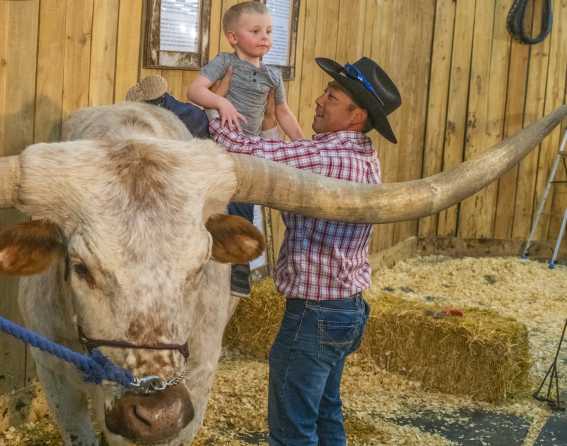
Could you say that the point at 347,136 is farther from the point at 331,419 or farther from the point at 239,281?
the point at 331,419

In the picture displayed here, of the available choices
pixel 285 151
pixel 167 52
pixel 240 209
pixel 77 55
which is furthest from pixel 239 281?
pixel 167 52

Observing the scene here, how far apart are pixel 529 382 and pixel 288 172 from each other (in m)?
3.18

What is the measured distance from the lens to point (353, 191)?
122 inches

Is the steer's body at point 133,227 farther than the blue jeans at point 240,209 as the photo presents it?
No

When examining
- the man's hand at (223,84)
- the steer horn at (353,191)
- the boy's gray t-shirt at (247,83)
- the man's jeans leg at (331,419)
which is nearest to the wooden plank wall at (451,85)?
the boy's gray t-shirt at (247,83)

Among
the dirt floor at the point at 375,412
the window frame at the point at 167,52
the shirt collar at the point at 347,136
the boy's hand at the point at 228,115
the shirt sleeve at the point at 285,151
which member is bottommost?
the dirt floor at the point at 375,412

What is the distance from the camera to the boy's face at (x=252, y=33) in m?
4.89

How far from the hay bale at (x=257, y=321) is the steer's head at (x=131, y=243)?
2.88m

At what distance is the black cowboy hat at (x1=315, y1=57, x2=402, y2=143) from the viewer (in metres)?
3.55

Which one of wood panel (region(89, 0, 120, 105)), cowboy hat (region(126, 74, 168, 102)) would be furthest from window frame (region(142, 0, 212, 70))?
cowboy hat (region(126, 74, 168, 102))

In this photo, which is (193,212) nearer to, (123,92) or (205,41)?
(123,92)

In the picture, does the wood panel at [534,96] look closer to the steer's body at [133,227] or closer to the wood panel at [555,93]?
the wood panel at [555,93]

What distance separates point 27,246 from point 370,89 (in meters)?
1.51

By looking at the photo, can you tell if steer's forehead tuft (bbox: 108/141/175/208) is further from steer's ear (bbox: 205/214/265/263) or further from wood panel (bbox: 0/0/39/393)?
wood panel (bbox: 0/0/39/393)
